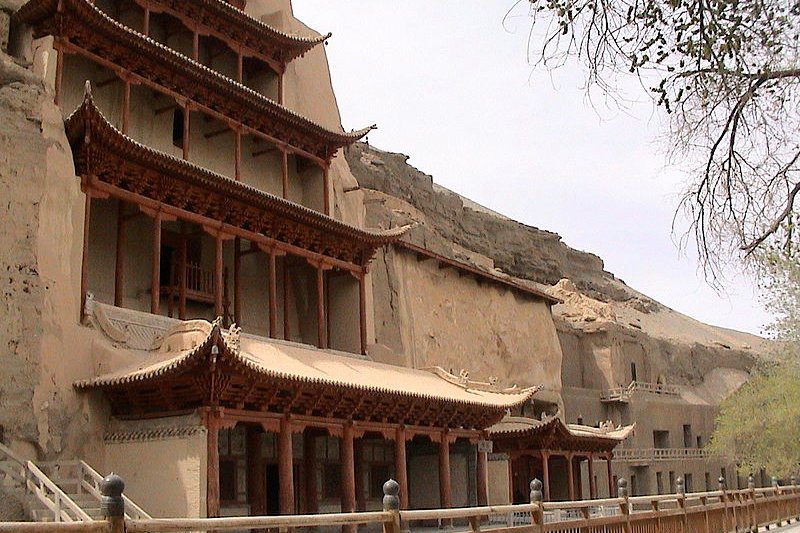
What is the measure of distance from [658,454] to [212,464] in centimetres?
3103

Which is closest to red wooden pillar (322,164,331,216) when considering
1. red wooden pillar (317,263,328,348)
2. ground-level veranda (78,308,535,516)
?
red wooden pillar (317,263,328,348)

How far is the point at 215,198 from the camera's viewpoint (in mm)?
20375

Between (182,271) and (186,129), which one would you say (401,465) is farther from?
(186,129)

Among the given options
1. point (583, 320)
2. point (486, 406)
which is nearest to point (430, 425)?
point (486, 406)

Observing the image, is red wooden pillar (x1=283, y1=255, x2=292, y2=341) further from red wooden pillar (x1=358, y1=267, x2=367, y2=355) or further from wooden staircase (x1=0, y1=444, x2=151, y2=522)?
wooden staircase (x1=0, y1=444, x2=151, y2=522)

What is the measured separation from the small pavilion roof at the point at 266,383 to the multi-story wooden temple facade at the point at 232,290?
1.9 inches

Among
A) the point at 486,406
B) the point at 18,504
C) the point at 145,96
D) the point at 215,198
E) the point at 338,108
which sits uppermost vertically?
the point at 338,108

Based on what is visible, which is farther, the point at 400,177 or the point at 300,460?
the point at 400,177

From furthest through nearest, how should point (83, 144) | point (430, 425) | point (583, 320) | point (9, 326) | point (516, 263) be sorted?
point (516, 263) → point (583, 320) → point (430, 425) → point (83, 144) → point (9, 326)

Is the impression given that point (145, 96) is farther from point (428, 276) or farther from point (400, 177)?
point (400, 177)

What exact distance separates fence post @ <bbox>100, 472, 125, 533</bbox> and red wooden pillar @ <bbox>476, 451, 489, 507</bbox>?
55.7 feet

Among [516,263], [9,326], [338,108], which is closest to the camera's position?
[9,326]

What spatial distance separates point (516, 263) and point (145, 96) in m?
36.8

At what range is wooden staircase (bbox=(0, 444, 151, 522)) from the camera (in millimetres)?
13055
